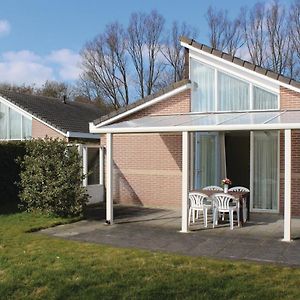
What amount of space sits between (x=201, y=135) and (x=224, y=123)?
4.05 metres

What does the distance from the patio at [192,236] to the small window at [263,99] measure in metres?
3.05

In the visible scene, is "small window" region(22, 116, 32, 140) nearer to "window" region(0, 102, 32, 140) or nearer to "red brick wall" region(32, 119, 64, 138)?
"window" region(0, 102, 32, 140)

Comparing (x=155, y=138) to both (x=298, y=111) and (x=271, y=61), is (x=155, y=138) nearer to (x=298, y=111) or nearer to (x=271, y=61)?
(x=298, y=111)

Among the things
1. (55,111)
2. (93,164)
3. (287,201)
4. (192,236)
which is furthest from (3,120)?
(287,201)

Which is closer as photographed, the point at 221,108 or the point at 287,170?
the point at 287,170

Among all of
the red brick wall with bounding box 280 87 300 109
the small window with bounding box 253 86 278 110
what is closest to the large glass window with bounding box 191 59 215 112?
the small window with bounding box 253 86 278 110

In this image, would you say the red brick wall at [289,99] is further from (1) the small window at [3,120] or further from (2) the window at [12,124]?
(1) the small window at [3,120]

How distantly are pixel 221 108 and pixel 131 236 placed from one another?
5344mm

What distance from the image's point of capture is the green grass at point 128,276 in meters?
5.96

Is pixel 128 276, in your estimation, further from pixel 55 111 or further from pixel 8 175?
pixel 55 111

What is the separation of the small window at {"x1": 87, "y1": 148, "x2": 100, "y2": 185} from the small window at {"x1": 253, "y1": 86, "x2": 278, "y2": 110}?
5661 millimetres

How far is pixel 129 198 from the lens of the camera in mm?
15328

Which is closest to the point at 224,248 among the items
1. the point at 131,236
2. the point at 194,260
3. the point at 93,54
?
→ the point at 194,260

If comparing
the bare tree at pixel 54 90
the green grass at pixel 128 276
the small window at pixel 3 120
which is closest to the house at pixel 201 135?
the green grass at pixel 128 276
